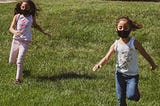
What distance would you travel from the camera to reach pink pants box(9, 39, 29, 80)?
357 inches

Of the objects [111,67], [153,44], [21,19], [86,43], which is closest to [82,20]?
[86,43]

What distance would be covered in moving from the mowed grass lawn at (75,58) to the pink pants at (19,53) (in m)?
0.29

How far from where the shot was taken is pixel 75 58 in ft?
37.5

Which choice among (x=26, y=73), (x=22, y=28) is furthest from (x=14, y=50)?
(x=26, y=73)

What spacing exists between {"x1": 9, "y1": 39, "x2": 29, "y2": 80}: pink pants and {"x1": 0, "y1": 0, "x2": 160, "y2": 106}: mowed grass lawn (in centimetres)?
29

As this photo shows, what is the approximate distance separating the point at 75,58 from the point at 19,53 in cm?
245

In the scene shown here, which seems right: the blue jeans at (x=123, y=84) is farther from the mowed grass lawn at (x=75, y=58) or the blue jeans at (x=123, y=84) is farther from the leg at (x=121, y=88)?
the mowed grass lawn at (x=75, y=58)

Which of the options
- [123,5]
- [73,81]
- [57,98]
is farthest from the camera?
[123,5]

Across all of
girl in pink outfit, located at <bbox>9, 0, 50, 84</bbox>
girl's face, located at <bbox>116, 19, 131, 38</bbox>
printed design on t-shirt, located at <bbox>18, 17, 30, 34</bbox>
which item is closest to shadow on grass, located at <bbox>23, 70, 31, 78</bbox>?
girl in pink outfit, located at <bbox>9, 0, 50, 84</bbox>

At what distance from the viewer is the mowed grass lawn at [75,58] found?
8.12m

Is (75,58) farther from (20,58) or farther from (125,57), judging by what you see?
(125,57)

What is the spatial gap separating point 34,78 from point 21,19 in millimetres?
1232

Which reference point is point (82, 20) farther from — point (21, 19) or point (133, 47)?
point (133, 47)

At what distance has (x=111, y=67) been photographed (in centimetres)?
1052
